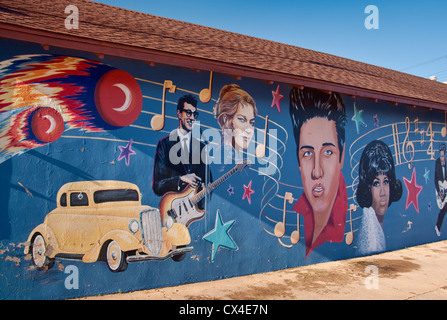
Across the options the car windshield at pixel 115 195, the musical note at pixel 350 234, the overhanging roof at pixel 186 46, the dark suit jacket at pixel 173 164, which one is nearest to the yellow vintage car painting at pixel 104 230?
the car windshield at pixel 115 195

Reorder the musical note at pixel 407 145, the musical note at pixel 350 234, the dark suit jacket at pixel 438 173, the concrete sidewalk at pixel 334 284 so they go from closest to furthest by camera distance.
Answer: the concrete sidewalk at pixel 334 284 < the musical note at pixel 350 234 < the musical note at pixel 407 145 < the dark suit jacket at pixel 438 173

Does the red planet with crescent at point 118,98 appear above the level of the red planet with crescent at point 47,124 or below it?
above

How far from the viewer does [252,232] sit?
7.41 metres

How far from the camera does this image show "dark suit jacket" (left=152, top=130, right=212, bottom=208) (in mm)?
6449

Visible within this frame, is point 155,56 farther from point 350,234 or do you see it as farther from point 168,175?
point 350,234

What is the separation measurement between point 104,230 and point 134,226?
48 centimetres

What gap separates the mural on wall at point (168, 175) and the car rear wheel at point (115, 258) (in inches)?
0.6

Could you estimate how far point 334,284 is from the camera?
6.80 metres

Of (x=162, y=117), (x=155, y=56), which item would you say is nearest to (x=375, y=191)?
(x=162, y=117)

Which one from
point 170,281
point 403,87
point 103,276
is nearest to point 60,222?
point 103,276

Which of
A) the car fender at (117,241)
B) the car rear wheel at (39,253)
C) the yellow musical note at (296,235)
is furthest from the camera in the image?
the yellow musical note at (296,235)

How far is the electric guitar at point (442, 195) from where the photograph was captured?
37.8ft

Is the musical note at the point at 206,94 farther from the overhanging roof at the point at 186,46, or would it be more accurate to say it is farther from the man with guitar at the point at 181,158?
the overhanging roof at the point at 186,46

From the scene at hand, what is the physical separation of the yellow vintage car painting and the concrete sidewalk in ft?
2.11
